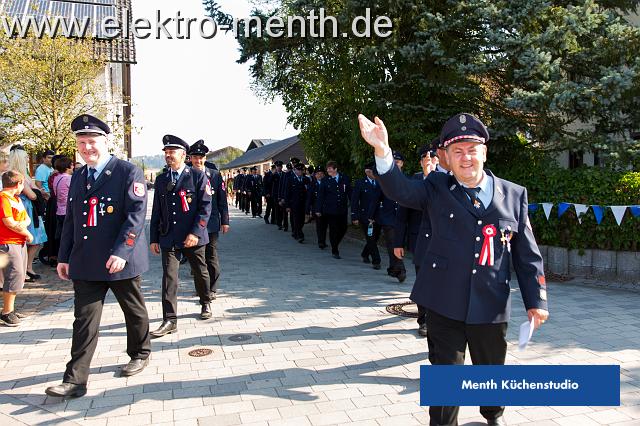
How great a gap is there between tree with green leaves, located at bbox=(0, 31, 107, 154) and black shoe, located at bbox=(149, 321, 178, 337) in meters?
10.6

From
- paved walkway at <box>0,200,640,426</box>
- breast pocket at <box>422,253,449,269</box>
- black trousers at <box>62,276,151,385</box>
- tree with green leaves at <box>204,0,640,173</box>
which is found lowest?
paved walkway at <box>0,200,640,426</box>

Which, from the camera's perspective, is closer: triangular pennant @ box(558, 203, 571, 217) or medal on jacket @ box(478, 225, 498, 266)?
medal on jacket @ box(478, 225, 498, 266)

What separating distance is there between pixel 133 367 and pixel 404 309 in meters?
3.35

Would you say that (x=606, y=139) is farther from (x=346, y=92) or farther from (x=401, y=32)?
(x=346, y=92)

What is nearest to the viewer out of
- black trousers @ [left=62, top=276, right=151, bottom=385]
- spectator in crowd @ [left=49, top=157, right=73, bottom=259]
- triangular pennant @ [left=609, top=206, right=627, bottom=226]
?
black trousers @ [left=62, top=276, right=151, bottom=385]

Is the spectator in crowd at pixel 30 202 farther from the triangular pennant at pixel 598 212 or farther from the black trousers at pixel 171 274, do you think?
the triangular pennant at pixel 598 212

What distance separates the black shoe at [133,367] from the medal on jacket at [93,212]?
4.17ft

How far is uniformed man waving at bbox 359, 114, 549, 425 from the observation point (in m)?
3.01

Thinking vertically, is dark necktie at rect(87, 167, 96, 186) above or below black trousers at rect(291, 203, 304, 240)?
above

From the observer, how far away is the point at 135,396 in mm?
4070

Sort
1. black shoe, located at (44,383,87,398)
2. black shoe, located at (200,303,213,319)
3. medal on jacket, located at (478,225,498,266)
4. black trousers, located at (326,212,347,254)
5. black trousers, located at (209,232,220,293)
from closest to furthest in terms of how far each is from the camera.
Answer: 1. medal on jacket, located at (478,225,498,266)
2. black shoe, located at (44,383,87,398)
3. black shoe, located at (200,303,213,319)
4. black trousers, located at (209,232,220,293)
5. black trousers, located at (326,212,347,254)

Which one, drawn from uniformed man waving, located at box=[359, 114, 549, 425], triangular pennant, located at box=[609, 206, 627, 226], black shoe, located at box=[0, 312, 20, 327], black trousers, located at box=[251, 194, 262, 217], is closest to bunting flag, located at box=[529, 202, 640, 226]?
triangular pennant, located at box=[609, 206, 627, 226]

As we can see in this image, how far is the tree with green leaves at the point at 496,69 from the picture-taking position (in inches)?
341

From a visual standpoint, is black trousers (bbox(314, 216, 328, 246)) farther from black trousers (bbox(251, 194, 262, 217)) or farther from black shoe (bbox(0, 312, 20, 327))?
black trousers (bbox(251, 194, 262, 217))
